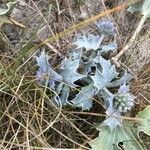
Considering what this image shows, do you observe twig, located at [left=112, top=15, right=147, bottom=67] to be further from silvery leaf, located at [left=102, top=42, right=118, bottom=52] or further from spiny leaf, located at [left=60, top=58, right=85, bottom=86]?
spiny leaf, located at [left=60, top=58, right=85, bottom=86]

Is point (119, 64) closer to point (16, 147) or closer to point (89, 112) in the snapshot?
point (89, 112)

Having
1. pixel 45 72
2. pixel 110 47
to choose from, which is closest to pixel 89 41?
pixel 110 47

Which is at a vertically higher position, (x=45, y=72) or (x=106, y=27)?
(x=106, y=27)

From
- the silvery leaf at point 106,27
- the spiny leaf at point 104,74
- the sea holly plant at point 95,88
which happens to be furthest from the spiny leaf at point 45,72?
the silvery leaf at point 106,27

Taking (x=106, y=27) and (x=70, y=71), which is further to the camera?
(x=106, y=27)

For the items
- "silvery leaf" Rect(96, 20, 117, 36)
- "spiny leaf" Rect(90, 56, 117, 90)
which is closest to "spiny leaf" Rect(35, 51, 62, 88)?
"spiny leaf" Rect(90, 56, 117, 90)

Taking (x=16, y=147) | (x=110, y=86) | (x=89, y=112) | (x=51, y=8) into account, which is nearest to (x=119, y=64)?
(x=110, y=86)

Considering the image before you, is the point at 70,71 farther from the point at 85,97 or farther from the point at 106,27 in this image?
the point at 106,27
